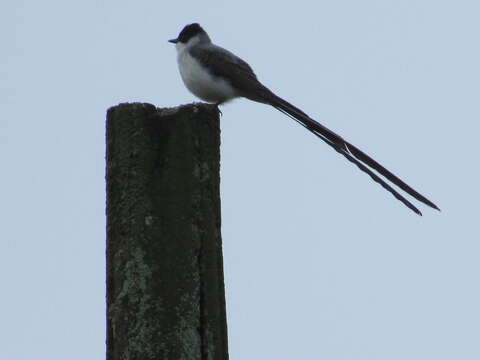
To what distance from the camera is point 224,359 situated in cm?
268

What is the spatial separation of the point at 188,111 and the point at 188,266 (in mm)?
576

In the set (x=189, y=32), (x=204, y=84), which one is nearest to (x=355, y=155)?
(x=204, y=84)

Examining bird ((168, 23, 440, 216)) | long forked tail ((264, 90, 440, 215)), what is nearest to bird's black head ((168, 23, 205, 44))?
bird ((168, 23, 440, 216))

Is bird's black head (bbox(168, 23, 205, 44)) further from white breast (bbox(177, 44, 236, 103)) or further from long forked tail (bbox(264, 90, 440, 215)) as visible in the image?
long forked tail (bbox(264, 90, 440, 215))

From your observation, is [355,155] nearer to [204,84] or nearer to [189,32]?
[204,84]

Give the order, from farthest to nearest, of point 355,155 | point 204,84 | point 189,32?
point 189,32
point 204,84
point 355,155

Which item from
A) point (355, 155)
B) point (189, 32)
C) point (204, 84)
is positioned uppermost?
point (189, 32)

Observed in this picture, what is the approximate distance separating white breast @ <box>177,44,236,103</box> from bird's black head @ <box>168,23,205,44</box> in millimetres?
681

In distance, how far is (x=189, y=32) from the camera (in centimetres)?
809

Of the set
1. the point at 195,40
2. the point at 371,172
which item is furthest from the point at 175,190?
the point at 195,40

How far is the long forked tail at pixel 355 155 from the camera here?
3.73 m

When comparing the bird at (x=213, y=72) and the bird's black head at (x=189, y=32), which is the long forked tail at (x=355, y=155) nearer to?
the bird at (x=213, y=72)

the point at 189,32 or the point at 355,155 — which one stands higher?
the point at 189,32

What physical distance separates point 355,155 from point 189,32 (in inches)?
165
